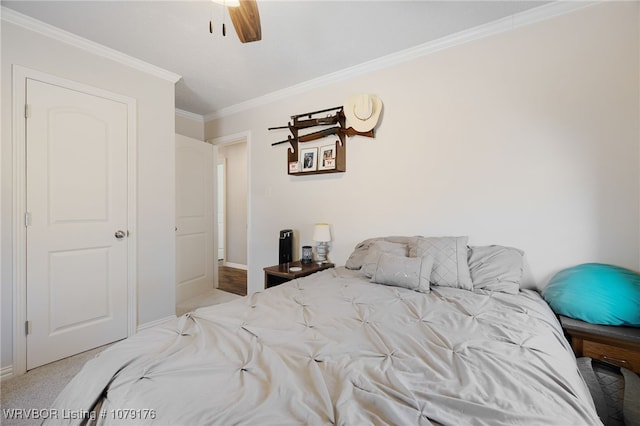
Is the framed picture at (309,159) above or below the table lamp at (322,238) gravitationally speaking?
above

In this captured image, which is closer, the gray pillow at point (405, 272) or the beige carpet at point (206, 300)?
the gray pillow at point (405, 272)

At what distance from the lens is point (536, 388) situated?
0.84 meters

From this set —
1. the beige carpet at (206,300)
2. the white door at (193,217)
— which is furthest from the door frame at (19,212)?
the white door at (193,217)

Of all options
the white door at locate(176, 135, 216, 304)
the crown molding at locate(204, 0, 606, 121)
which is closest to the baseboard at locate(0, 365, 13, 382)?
the white door at locate(176, 135, 216, 304)

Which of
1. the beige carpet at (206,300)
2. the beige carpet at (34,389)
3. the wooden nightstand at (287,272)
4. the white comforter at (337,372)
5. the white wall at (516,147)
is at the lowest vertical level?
the beige carpet at (34,389)

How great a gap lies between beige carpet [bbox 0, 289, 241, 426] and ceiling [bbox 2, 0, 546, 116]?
2566 mm

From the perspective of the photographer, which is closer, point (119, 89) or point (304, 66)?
point (119, 89)

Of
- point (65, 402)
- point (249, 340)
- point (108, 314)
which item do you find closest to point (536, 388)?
point (249, 340)

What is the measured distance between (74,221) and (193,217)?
1.56 m

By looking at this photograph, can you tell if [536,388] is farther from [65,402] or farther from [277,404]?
[65,402]

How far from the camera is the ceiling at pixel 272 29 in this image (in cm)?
195

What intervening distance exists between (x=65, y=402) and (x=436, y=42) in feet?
9.99

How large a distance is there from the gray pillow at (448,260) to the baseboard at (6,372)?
9.76 feet

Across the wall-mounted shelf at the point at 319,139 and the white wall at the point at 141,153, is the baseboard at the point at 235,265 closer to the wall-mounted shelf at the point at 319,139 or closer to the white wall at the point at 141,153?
the white wall at the point at 141,153
